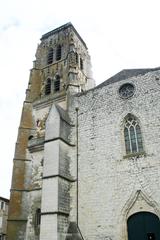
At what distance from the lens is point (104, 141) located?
1276cm

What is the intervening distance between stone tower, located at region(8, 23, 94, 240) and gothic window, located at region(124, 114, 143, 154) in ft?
9.65

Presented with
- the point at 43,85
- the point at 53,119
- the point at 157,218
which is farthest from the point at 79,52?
the point at 157,218

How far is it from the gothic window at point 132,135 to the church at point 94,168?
0.16ft

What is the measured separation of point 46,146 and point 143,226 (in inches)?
228

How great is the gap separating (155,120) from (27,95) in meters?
9.93

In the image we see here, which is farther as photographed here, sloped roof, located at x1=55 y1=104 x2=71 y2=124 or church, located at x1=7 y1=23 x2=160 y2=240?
sloped roof, located at x1=55 y1=104 x2=71 y2=124

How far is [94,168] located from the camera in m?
12.4

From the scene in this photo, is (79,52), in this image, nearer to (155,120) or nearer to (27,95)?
(27,95)

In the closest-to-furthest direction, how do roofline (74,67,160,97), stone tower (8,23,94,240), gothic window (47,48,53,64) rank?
stone tower (8,23,94,240) < roofline (74,67,160,97) < gothic window (47,48,53,64)

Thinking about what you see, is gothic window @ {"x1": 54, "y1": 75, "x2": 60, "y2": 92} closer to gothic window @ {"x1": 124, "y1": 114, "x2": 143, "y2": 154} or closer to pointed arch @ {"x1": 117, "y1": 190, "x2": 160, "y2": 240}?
gothic window @ {"x1": 124, "y1": 114, "x2": 143, "y2": 154}

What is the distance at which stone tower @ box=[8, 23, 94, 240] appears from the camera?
1156 cm

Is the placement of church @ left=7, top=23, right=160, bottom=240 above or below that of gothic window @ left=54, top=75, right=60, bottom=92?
below

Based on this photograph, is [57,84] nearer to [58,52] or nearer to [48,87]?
[48,87]

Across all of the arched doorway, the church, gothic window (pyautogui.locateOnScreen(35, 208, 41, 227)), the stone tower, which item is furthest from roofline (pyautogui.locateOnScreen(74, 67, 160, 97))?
the arched doorway
